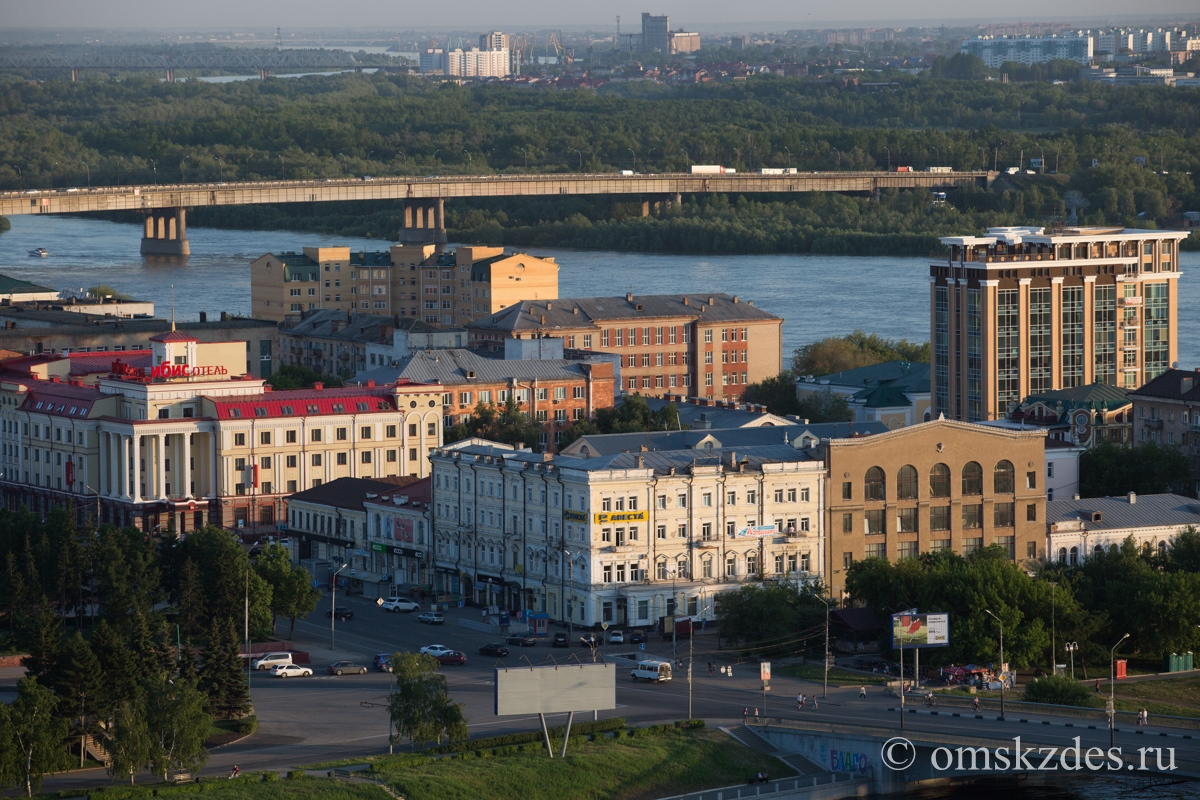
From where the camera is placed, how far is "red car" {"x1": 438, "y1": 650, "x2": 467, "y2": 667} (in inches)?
1583

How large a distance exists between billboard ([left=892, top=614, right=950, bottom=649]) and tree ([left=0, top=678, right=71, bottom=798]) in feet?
42.0

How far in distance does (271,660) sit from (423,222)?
92590mm

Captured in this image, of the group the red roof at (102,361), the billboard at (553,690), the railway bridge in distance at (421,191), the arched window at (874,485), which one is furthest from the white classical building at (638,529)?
the railway bridge in distance at (421,191)

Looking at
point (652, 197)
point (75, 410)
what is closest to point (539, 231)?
point (652, 197)

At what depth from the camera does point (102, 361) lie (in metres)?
60.6

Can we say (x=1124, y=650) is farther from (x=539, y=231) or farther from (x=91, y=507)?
(x=539, y=231)

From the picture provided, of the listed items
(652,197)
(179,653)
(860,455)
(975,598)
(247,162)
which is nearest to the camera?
(179,653)

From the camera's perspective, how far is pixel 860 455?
45312 mm

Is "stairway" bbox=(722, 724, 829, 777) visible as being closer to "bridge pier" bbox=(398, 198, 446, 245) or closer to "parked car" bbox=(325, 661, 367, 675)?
"parked car" bbox=(325, 661, 367, 675)

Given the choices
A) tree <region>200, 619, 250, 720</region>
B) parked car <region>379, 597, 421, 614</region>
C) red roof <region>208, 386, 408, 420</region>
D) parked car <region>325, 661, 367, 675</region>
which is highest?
red roof <region>208, 386, 408, 420</region>

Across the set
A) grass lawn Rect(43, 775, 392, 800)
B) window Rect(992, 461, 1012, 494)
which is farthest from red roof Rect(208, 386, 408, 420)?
grass lawn Rect(43, 775, 392, 800)

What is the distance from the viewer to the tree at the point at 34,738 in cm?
3167

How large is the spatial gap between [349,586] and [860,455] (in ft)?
34.9

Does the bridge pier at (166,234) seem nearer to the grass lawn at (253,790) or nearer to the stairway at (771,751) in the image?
the stairway at (771,751)
